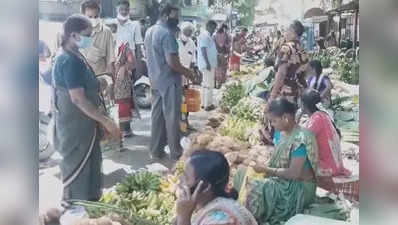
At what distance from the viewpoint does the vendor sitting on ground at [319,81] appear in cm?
210

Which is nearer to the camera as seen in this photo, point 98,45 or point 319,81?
point 319,81

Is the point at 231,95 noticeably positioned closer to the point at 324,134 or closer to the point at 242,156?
the point at 242,156

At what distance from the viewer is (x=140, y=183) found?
221 cm

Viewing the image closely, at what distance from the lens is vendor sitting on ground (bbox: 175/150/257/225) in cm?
210

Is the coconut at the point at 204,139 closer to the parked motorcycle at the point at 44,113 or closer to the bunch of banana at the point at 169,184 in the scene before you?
the bunch of banana at the point at 169,184

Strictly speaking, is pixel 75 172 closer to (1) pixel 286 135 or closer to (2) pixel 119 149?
(2) pixel 119 149

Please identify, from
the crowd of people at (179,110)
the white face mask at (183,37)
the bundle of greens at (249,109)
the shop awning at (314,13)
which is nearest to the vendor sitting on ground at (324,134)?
the crowd of people at (179,110)

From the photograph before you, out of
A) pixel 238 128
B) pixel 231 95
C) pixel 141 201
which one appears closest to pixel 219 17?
pixel 231 95

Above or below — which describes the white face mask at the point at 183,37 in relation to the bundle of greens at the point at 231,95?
above

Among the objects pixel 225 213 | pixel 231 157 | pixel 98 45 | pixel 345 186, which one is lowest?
pixel 225 213

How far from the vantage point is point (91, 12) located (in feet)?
7.21

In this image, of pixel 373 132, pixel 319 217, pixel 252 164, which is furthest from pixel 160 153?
pixel 373 132

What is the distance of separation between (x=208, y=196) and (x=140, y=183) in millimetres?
297

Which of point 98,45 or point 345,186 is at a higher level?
point 98,45
